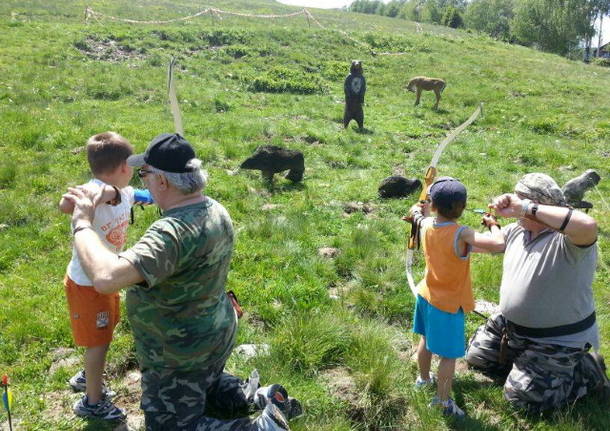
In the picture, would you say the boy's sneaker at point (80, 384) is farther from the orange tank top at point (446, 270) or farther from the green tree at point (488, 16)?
the green tree at point (488, 16)

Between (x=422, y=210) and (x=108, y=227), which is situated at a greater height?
(x=422, y=210)

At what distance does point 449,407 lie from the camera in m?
3.67

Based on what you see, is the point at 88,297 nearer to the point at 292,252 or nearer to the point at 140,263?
the point at 140,263

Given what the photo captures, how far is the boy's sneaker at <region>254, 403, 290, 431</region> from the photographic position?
2.90 meters

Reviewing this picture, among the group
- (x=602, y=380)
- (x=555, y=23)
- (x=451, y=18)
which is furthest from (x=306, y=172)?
(x=451, y=18)

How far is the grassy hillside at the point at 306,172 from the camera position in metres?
3.94

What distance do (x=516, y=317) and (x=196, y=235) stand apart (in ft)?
8.71

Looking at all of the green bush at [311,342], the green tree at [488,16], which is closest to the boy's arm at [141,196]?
the green bush at [311,342]

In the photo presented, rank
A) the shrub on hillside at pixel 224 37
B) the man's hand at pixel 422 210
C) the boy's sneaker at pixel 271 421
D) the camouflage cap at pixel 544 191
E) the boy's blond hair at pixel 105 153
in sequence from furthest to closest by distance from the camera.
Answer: the shrub on hillside at pixel 224 37 < the man's hand at pixel 422 210 < the camouflage cap at pixel 544 191 < the boy's blond hair at pixel 105 153 < the boy's sneaker at pixel 271 421

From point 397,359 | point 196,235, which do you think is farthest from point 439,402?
point 196,235

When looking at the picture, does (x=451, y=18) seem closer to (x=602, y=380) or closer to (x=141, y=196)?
(x=602, y=380)

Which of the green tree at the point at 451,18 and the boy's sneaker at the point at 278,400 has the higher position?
the green tree at the point at 451,18

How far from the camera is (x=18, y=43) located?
1691 cm

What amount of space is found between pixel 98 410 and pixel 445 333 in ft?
8.10
